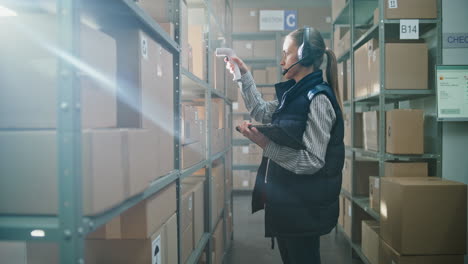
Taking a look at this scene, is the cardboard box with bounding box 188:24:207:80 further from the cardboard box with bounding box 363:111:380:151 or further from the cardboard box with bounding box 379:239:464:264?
the cardboard box with bounding box 379:239:464:264

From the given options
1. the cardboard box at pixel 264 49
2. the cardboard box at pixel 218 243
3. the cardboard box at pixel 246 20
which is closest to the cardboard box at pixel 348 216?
the cardboard box at pixel 218 243

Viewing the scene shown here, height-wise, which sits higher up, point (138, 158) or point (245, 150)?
point (138, 158)

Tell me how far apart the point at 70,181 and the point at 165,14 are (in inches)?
38.6

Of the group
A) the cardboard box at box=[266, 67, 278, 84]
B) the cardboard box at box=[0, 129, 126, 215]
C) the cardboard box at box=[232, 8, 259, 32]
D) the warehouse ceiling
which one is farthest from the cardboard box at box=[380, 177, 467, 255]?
the warehouse ceiling

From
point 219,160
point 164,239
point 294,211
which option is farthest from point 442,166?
point 164,239

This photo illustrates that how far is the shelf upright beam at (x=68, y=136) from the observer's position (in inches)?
23.8

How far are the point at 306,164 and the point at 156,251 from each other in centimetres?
66

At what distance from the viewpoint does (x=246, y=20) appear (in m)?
5.35

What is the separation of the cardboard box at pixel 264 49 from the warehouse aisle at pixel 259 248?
2743mm

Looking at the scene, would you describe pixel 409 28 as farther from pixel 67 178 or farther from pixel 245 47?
pixel 245 47

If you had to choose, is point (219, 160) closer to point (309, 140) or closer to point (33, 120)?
point (309, 140)

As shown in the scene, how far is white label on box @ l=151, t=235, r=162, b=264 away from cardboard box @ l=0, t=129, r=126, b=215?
444 millimetres

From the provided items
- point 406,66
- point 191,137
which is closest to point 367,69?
point 406,66

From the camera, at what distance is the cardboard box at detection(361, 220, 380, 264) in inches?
91.0
